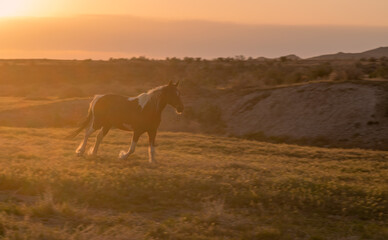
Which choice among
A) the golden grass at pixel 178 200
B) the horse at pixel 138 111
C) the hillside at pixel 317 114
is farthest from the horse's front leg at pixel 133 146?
the hillside at pixel 317 114

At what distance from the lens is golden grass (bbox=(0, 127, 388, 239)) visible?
8031 millimetres

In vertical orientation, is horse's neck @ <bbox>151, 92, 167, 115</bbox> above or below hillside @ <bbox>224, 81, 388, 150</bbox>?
above

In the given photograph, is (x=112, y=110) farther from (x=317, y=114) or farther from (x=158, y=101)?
(x=317, y=114)

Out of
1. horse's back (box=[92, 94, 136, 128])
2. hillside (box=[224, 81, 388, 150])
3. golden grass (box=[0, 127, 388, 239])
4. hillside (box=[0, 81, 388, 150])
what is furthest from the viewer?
hillside (box=[0, 81, 388, 150])

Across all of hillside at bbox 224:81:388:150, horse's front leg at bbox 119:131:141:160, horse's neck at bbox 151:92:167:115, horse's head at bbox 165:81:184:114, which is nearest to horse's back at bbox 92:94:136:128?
horse's front leg at bbox 119:131:141:160

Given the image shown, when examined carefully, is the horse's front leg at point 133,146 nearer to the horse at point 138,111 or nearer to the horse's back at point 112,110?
the horse at point 138,111

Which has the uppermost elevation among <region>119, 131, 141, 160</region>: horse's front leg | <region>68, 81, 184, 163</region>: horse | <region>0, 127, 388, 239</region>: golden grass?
<region>68, 81, 184, 163</region>: horse

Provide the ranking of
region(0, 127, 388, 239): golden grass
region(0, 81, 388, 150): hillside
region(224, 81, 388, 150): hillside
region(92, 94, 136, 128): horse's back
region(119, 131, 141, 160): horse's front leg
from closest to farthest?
region(0, 127, 388, 239): golden grass, region(119, 131, 141, 160): horse's front leg, region(92, 94, 136, 128): horse's back, region(224, 81, 388, 150): hillside, region(0, 81, 388, 150): hillside

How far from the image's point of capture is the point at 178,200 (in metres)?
9.98

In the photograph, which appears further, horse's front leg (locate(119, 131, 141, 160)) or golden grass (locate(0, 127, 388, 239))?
horse's front leg (locate(119, 131, 141, 160))

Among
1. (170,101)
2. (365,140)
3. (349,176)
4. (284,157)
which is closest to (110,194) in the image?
(170,101)

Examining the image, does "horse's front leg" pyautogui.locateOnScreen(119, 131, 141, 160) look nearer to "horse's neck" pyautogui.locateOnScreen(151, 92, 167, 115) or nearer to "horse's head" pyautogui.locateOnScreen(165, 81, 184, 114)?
"horse's neck" pyautogui.locateOnScreen(151, 92, 167, 115)

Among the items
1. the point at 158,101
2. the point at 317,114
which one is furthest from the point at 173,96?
the point at 317,114

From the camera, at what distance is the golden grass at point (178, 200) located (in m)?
8.03
